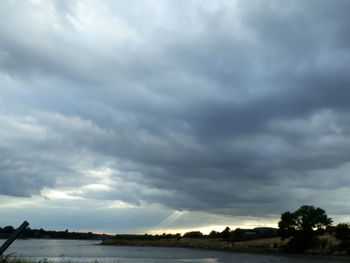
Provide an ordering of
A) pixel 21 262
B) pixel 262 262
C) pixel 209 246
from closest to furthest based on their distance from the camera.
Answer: pixel 21 262 → pixel 262 262 → pixel 209 246

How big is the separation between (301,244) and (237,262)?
5115cm

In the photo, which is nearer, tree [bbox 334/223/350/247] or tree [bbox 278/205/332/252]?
tree [bbox 334/223/350/247]

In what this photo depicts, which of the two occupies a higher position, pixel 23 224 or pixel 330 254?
pixel 330 254

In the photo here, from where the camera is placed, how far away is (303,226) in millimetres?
125812

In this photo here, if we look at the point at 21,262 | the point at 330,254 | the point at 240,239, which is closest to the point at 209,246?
the point at 240,239

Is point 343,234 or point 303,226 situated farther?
point 303,226

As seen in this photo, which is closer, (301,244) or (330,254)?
(330,254)

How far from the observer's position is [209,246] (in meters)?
194

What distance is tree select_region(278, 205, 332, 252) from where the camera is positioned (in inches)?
4899

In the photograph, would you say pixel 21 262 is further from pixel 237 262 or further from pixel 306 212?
pixel 306 212

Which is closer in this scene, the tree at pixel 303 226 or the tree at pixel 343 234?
the tree at pixel 343 234

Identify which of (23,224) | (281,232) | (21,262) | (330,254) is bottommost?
(21,262)

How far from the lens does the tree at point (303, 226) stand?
124438mm

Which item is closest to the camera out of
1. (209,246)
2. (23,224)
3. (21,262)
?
(23,224)
